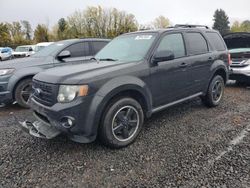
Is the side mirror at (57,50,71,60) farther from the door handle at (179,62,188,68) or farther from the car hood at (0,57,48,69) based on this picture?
the door handle at (179,62,188,68)

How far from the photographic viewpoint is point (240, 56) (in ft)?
25.2

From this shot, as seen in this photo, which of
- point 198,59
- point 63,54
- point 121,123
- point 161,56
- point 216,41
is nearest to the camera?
point 121,123

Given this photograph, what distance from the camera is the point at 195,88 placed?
4.83 metres

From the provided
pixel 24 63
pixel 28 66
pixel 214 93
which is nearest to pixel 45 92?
pixel 28 66

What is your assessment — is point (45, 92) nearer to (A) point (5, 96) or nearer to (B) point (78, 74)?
(B) point (78, 74)

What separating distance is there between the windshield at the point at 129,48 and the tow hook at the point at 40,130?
1627mm

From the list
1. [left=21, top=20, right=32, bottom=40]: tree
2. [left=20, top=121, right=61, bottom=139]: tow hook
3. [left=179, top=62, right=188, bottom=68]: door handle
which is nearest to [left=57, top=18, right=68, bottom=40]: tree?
[left=21, top=20, right=32, bottom=40]: tree

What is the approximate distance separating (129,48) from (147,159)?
206 cm

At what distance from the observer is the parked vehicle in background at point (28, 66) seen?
543 cm

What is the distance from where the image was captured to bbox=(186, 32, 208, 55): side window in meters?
4.73

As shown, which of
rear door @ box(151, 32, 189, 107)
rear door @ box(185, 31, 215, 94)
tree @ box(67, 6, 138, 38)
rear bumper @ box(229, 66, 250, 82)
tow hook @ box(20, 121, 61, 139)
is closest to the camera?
tow hook @ box(20, 121, 61, 139)

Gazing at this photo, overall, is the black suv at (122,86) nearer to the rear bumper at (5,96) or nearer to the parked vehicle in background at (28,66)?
the parked vehicle in background at (28,66)

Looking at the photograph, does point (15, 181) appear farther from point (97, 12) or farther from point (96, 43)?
point (97, 12)

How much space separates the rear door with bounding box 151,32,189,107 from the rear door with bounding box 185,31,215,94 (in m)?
0.18
